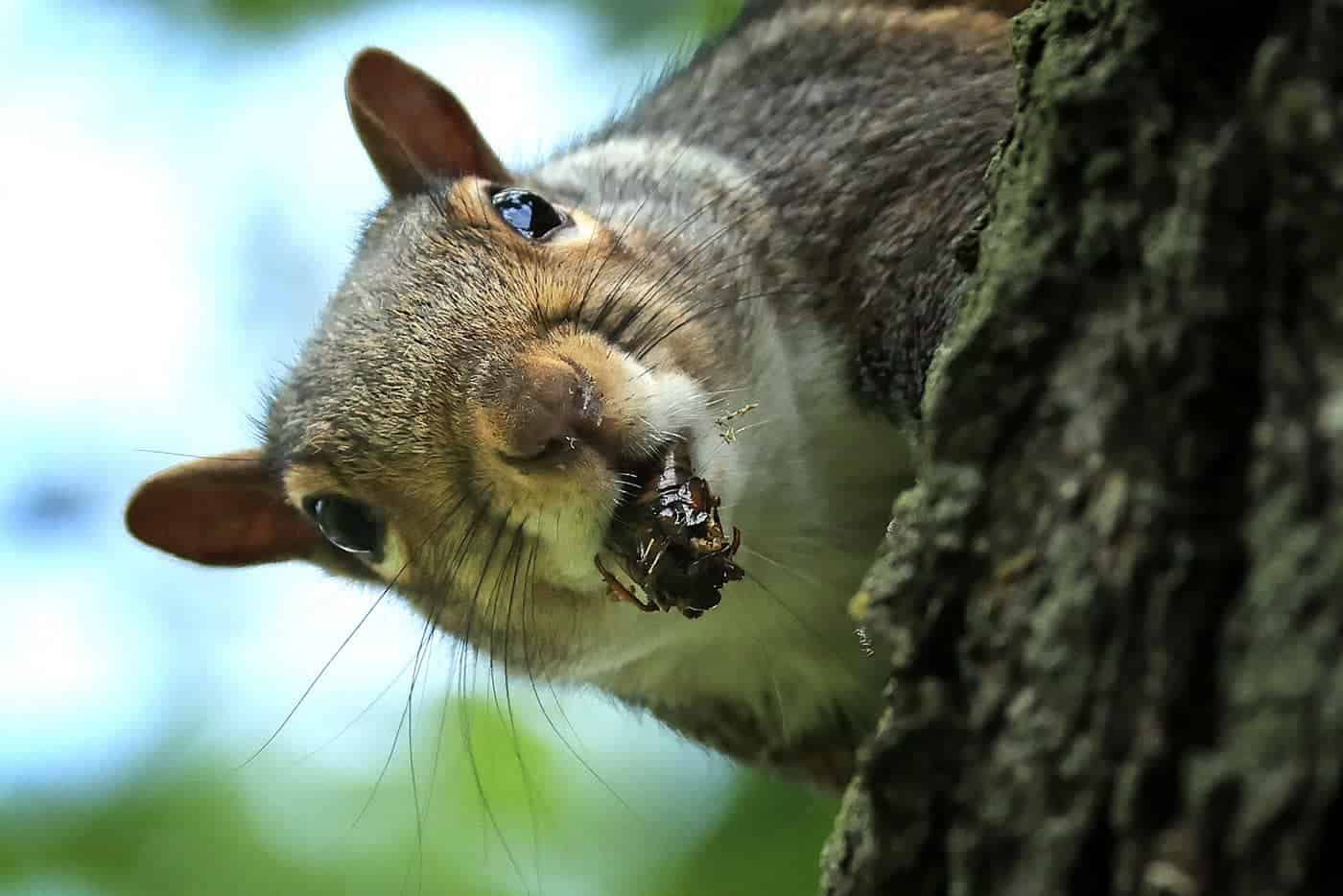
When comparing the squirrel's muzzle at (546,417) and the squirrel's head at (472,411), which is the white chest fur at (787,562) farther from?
the squirrel's muzzle at (546,417)

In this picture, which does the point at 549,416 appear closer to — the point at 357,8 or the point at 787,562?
the point at 787,562

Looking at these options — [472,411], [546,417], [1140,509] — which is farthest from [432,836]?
[1140,509]

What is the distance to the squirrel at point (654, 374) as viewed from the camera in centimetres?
154

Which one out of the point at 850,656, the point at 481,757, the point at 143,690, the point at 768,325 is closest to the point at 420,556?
the point at 768,325

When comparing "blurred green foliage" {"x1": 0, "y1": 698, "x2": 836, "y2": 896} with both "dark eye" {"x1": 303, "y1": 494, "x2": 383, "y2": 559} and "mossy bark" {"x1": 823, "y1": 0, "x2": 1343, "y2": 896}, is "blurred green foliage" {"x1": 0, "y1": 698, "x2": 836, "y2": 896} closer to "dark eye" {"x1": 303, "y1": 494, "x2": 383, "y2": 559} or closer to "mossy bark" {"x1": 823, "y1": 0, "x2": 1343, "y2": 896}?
"dark eye" {"x1": 303, "y1": 494, "x2": 383, "y2": 559}

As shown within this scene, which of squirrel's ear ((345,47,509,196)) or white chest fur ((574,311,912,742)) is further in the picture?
squirrel's ear ((345,47,509,196))

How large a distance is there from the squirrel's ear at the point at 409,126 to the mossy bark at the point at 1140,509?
1359mm

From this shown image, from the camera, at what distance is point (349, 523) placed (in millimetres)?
1817

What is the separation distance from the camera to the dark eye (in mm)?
1782

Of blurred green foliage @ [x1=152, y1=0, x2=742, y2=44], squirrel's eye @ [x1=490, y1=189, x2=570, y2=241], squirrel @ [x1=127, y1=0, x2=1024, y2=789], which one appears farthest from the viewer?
blurred green foliage @ [x1=152, y1=0, x2=742, y2=44]

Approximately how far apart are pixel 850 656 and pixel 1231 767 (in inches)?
57.0

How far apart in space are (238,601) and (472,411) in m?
2.53

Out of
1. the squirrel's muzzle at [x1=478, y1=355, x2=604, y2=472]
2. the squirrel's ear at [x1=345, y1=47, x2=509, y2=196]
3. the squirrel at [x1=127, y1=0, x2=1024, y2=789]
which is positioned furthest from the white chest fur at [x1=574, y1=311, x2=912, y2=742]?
the squirrel's ear at [x1=345, y1=47, x2=509, y2=196]

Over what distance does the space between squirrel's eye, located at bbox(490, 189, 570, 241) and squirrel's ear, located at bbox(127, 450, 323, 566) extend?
0.57 m
